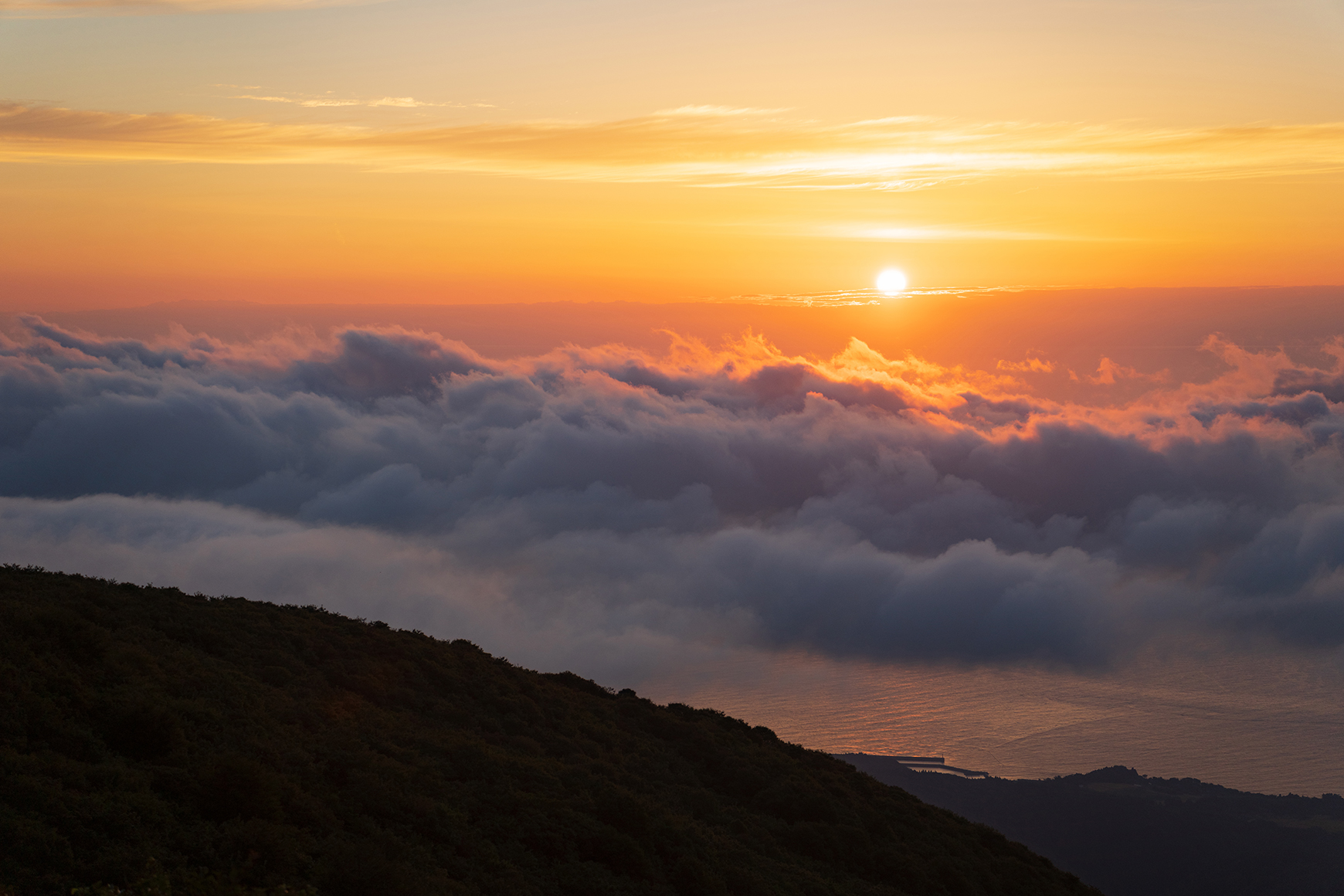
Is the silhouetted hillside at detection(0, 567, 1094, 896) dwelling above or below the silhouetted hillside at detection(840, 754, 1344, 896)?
above

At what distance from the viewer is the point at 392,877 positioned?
1883 cm

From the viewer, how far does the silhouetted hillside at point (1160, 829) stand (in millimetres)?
134250

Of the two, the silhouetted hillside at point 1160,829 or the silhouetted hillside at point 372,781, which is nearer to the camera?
the silhouetted hillside at point 372,781

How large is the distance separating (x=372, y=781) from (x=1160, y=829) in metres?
162

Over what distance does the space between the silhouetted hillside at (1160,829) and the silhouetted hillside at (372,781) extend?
392ft

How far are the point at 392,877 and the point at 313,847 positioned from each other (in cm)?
216

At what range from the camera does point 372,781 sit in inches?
944

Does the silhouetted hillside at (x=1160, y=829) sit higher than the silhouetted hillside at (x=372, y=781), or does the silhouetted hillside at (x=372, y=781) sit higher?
the silhouetted hillside at (x=372, y=781)

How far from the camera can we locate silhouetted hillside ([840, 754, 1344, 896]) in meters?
134

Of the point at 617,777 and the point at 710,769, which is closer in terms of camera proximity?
the point at 617,777

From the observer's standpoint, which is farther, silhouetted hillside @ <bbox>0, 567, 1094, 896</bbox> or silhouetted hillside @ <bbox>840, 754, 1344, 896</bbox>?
silhouetted hillside @ <bbox>840, 754, 1344, 896</bbox>

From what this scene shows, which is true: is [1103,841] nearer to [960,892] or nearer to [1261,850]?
[1261,850]

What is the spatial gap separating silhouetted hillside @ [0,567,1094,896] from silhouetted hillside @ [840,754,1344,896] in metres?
119

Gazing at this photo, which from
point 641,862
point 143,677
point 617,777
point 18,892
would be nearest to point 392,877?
point 18,892
